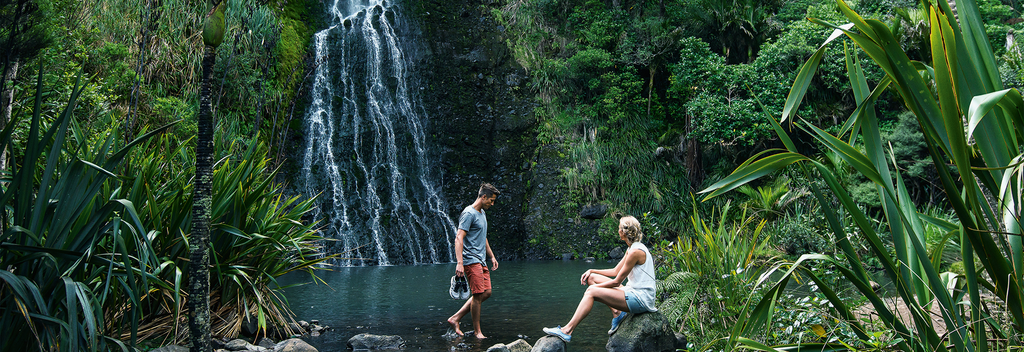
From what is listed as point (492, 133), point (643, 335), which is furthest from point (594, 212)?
point (643, 335)

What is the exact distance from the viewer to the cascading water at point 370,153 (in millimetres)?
13820

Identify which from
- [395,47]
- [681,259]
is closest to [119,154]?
[681,259]

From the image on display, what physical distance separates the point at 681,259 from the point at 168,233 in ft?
12.3

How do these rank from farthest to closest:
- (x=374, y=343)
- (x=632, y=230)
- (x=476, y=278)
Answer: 1. (x=476, y=278)
2. (x=374, y=343)
3. (x=632, y=230)

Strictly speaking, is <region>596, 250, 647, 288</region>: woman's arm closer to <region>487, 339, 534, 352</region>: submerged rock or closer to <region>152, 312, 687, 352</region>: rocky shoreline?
<region>152, 312, 687, 352</region>: rocky shoreline

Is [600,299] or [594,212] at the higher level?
[594,212]

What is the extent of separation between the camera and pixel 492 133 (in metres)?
16.2

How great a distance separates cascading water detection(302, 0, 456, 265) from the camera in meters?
13.8

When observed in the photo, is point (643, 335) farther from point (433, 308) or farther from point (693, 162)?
point (693, 162)

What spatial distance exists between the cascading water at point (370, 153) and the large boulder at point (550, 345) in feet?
30.5

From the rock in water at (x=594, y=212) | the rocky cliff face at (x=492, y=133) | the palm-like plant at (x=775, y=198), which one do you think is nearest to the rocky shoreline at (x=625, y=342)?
the palm-like plant at (x=775, y=198)

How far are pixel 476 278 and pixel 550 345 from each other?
1051mm

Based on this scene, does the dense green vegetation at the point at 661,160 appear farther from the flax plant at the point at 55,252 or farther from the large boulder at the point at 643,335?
the large boulder at the point at 643,335

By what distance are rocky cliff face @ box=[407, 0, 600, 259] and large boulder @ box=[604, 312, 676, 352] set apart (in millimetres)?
9888
